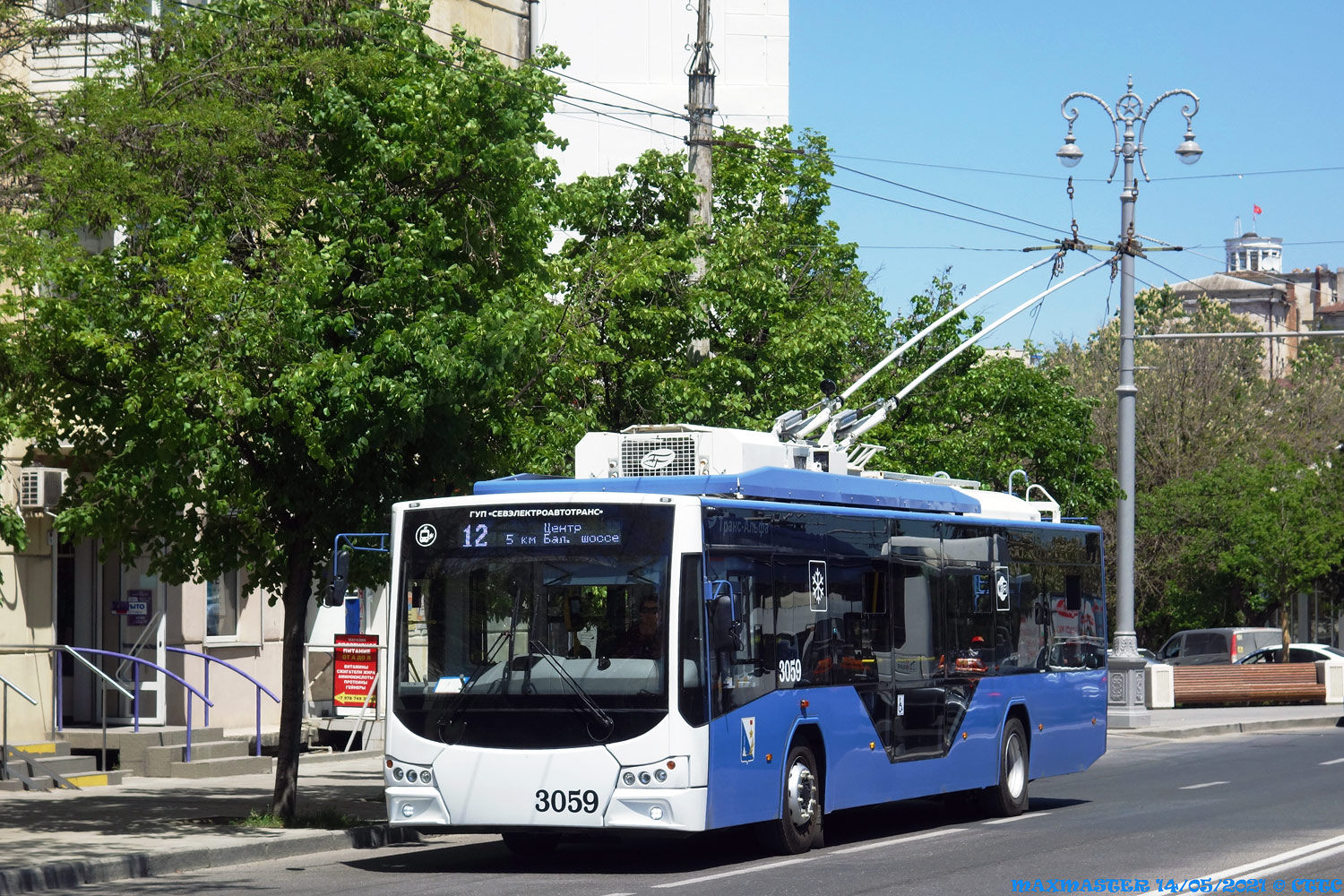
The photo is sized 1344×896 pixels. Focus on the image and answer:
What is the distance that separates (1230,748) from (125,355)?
65.9 feet

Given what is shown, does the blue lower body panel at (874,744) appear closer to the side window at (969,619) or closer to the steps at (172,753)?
the side window at (969,619)

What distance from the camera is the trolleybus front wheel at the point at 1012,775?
56.9 ft

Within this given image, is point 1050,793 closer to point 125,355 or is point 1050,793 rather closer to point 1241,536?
point 125,355

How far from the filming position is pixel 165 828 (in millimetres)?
14789

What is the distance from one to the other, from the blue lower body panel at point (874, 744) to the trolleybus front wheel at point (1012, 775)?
0.47 feet

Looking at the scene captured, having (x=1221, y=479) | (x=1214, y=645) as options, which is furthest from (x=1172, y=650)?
(x=1221, y=479)

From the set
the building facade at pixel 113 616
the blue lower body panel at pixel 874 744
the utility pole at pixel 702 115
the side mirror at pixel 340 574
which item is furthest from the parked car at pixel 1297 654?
the side mirror at pixel 340 574

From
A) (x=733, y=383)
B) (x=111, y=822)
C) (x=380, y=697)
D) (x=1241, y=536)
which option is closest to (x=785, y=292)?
(x=733, y=383)

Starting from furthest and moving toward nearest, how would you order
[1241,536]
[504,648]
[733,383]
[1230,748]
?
[1241,536] → [1230,748] → [733,383] → [504,648]

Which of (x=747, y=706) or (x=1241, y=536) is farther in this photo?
(x=1241, y=536)

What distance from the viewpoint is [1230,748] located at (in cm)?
2772

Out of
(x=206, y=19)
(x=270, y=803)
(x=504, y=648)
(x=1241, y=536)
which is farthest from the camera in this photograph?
(x=1241, y=536)

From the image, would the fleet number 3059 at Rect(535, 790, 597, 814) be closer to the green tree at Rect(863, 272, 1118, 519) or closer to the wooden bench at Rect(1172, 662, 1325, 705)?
the green tree at Rect(863, 272, 1118, 519)

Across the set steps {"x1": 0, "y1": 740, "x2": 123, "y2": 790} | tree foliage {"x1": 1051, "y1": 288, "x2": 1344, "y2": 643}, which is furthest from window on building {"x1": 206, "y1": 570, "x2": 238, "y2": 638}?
tree foliage {"x1": 1051, "y1": 288, "x2": 1344, "y2": 643}
